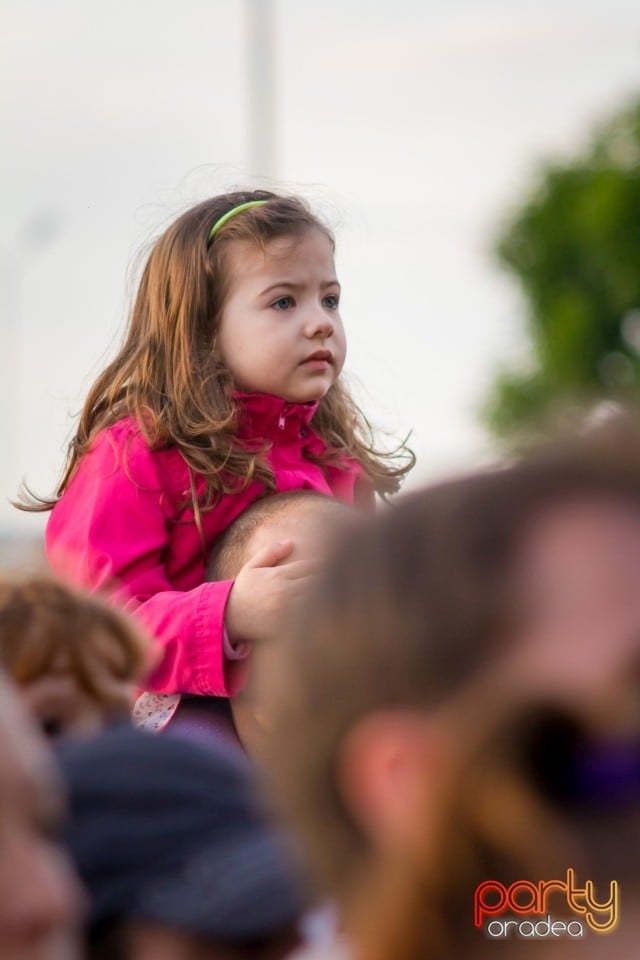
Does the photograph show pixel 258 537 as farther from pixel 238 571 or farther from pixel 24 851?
pixel 24 851

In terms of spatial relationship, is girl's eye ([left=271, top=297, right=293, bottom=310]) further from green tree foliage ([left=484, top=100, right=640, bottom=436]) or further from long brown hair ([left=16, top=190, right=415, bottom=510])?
green tree foliage ([left=484, top=100, right=640, bottom=436])

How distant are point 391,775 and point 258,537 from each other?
7.74 ft

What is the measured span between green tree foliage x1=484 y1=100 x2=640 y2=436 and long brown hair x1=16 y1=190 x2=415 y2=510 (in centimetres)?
4150

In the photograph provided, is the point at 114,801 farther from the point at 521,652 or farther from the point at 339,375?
the point at 339,375

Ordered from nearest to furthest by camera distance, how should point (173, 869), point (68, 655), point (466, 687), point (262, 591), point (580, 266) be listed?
point (466, 687) → point (173, 869) → point (68, 655) → point (262, 591) → point (580, 266)

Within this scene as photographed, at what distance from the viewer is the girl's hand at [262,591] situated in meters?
3.09

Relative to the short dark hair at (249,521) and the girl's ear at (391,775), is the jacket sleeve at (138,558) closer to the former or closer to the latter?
the short dark hair at (249,521)

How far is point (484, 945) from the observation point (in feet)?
3.44

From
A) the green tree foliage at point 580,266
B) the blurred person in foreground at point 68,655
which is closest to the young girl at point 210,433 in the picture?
the blurred person in foreground at point 68,655

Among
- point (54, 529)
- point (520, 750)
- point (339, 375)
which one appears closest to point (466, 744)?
point (520, 750)

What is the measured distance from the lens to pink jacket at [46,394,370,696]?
10.5 feet

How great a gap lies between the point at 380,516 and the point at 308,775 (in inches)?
6.6

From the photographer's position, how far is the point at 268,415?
142 inches

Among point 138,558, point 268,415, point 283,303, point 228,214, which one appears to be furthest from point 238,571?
point 228,214
